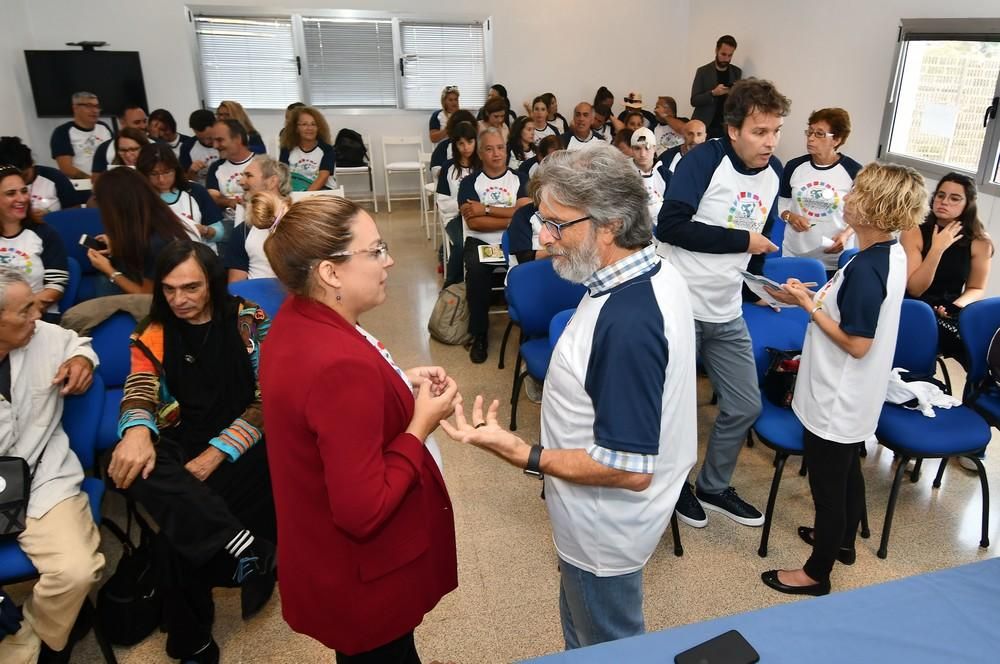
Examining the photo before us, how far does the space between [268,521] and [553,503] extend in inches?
49.7

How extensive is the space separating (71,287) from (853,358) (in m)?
3.67

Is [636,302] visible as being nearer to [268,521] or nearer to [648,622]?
[648,622]

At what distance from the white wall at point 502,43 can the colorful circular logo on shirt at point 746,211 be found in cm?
728

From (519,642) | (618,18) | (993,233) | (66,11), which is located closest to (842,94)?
(993,233)

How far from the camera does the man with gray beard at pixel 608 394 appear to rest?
1320 millimetres

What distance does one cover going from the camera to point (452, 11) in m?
8.68

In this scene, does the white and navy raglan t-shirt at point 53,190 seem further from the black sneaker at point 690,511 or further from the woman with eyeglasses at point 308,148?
the black sneaker at point 690,511

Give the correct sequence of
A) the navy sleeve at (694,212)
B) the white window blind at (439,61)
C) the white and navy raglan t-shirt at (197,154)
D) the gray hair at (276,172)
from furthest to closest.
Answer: the white window blind at (439,61) → the white and navy raglan t-shirt at (197,154) → the gray hair at (276,172) → the navy sleeve at (694,212)

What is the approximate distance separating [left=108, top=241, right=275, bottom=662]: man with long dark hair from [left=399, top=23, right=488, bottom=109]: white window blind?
7345 millimetres

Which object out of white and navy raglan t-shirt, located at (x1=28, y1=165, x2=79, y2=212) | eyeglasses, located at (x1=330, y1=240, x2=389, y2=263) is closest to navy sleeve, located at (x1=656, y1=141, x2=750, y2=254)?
eyeglasses, located at (x1=330, y1=240, x2=389, y2=263)

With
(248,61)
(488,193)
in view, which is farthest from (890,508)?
(248,61)

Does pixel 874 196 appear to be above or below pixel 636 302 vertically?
above

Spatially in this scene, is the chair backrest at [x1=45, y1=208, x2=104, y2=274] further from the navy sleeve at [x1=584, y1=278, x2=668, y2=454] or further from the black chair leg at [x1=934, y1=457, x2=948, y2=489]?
the black chair leg at [x1=934, y1=457, x2=948, y2=489]

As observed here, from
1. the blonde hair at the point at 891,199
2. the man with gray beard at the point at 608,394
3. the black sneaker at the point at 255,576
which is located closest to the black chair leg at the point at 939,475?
the blonde hair at the point at 891,199
